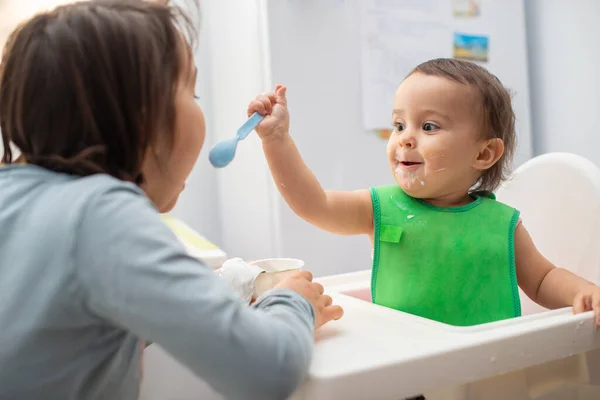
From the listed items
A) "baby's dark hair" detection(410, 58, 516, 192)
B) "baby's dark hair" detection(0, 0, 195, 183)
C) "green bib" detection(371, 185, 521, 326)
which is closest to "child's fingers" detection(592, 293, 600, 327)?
"green bib" detection(371, 185, 521, 326)

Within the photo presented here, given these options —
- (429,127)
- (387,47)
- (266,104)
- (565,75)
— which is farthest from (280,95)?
(565,75)

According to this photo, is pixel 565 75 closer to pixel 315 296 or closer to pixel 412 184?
pixel 412 184

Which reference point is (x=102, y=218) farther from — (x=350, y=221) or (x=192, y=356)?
(x=350, y=221)

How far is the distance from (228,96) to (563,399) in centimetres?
92

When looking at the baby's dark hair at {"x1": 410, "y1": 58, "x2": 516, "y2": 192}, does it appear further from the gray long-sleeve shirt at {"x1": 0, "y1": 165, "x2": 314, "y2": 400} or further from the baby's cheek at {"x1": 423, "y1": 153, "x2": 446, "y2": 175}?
the gray long-sleeve shirt at {"x1": 0, "y1": 165, "x2": 314, "y2": 400}

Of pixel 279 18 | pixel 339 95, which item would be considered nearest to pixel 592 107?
pixel 339 95

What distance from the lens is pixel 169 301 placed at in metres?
0.35

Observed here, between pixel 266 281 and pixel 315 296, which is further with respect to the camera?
pixel 266 281

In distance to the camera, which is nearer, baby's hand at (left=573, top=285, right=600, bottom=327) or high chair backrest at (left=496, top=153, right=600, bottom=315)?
baby's hand at (left=573, top=285, right=600, bottom=327)

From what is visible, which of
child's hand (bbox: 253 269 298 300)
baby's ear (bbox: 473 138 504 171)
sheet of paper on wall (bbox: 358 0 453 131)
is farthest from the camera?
sheet of paper on wall (bbox: 358 0 453 131)

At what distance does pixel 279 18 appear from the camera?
3.55ft

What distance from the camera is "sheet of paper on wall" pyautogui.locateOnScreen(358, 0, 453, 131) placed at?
1162 millimetres

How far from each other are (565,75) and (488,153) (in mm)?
751

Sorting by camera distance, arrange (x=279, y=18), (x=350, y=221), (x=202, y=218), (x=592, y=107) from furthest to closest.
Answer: (x=202, y=218), (x=592, y=107), (x=279, y=18), (x=350, y=221)
